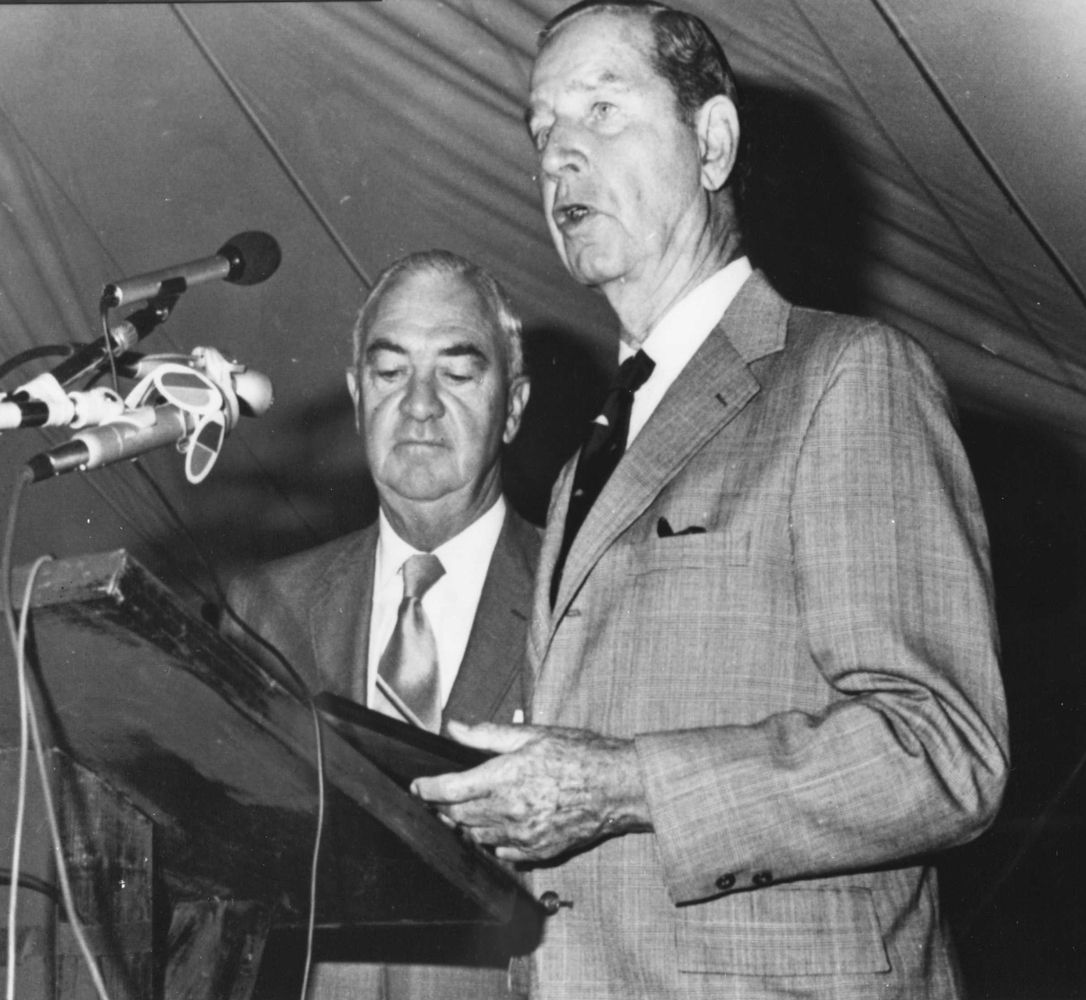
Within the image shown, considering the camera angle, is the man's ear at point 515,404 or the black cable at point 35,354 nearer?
the black cable at point 35,354

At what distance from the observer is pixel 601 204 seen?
192 cm

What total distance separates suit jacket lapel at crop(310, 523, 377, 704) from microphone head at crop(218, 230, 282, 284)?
80cm

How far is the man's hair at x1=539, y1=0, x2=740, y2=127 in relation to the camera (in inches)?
77.4

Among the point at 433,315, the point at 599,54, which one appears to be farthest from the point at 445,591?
the point at 599,54

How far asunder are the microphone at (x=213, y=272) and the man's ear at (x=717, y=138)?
2.01 ft

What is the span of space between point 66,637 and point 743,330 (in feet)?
3.19

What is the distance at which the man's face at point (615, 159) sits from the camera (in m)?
1.91

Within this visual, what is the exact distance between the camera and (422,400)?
2.66 meters

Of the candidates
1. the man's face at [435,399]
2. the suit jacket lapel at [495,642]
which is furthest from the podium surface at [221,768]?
the man's face at [435,399]

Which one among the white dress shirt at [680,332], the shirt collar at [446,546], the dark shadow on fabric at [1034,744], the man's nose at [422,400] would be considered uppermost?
the white dress shirt at [680,332]

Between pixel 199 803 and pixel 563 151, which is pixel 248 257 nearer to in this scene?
pixel 563 151

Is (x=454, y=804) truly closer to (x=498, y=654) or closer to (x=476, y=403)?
(x=498, y=654)

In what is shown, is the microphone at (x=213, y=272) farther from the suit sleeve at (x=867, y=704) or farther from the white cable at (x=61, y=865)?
the suit sleeve at (x=867, y=704)

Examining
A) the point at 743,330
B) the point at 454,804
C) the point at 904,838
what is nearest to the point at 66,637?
the point at 454,804
